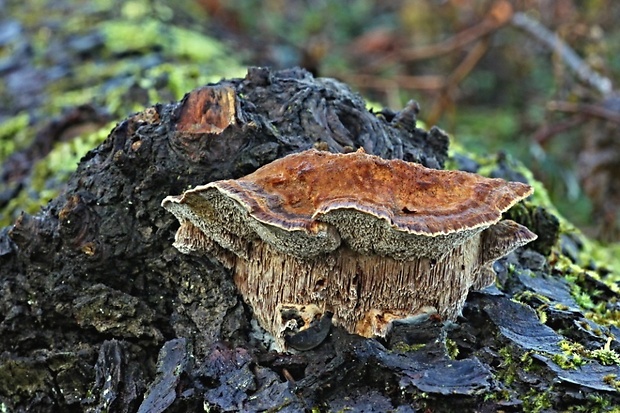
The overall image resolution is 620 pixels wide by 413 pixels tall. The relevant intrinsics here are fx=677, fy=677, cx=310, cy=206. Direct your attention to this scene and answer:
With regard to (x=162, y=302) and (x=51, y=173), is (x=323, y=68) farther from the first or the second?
(x=162, y=302)

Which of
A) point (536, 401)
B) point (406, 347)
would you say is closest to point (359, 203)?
point (406, 347)

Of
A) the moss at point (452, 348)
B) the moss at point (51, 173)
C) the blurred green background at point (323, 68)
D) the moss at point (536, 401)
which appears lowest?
the moss at point (536, 401)

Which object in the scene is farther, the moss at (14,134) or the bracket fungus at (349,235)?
the moss at (14,134)

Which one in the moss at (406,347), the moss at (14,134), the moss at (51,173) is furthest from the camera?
the moss at (14,134)

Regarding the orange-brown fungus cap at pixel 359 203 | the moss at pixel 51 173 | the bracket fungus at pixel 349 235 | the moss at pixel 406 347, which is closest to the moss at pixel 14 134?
the moss at pixel 51 173

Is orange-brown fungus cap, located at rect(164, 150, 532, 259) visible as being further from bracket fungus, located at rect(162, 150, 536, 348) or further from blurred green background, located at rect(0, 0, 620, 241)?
blurred green background, located at rect(0, 0, 620, 241)

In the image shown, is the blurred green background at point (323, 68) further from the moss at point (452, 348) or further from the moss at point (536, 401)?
the moss at point (536, 401)
